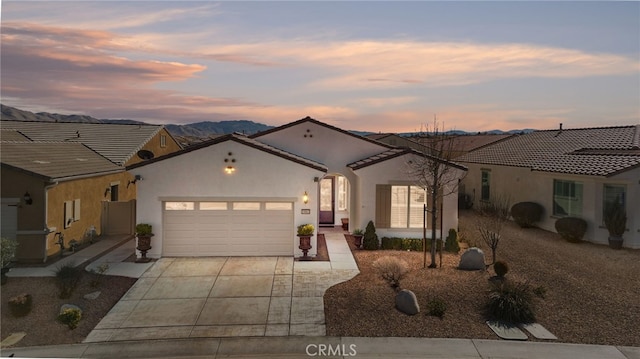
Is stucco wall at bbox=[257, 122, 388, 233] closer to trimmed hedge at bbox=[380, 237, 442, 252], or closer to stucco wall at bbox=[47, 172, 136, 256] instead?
trimmed hedge at bbox=[380, 237, 442, 252]

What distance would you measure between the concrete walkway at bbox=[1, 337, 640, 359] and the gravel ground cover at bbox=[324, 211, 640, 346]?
316 mm

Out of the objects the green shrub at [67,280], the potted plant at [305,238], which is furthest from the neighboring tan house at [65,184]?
the potted plant at [305,238]

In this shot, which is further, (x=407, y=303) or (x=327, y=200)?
(x=327, y=200)

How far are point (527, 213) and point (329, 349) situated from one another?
15173mm

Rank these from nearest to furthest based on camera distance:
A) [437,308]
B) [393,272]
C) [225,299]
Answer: [437,308] < [225,299] < [393,272]

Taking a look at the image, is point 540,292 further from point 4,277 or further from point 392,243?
point 4,277

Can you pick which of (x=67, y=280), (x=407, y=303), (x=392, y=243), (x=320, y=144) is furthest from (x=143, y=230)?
(x=407, y=303)

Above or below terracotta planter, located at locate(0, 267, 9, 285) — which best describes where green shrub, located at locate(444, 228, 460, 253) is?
above

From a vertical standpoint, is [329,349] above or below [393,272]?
below

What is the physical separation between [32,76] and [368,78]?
15.6 metres

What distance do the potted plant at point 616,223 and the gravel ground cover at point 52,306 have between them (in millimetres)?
17339

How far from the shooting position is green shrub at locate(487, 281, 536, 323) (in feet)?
31.1

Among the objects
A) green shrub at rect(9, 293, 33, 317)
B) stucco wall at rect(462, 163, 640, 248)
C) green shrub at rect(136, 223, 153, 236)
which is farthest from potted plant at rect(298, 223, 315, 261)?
stucco wall at rect(462, 163, 640, 248)

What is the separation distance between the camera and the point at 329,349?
827 centimetres
